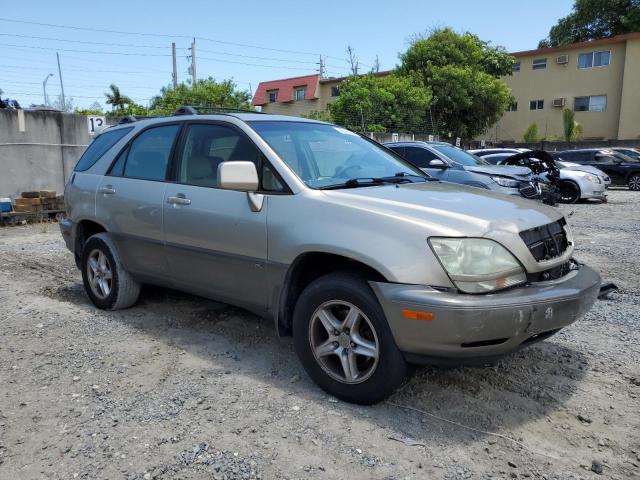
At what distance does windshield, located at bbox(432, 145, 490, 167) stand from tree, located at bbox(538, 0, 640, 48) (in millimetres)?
38020

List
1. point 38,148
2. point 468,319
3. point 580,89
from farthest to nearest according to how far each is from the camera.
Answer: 1. point 580,89
2. point 38,148
3. point 468,319

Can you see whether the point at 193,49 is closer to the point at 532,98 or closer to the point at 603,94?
the point at 532,98

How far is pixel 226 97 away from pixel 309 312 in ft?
101

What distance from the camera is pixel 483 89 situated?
102 feet

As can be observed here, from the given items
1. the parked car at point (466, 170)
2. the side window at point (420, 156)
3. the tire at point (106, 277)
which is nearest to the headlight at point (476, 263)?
the tire at point (106, 277)

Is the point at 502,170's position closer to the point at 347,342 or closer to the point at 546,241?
the point at 546,241

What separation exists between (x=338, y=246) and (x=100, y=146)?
10.7 feet

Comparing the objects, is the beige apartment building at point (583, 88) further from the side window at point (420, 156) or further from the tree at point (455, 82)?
the side window at point (420, 156)

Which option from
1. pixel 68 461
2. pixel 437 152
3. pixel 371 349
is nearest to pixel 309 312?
pixel 371 349

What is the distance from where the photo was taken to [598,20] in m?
43.5

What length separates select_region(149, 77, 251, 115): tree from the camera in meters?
29.9

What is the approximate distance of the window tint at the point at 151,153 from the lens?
14.4ft

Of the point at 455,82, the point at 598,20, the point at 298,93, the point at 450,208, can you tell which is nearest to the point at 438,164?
the point at 450,208

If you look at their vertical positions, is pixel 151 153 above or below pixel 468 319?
above
